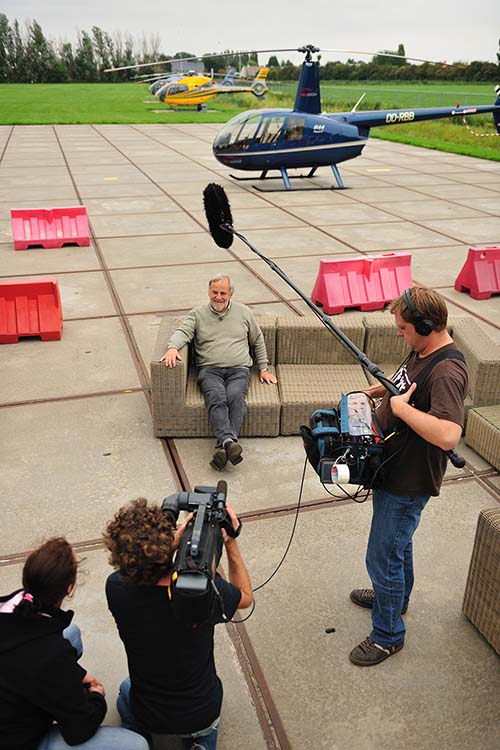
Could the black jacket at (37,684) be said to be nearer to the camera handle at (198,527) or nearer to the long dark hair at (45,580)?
the long dark hair at (45,580)

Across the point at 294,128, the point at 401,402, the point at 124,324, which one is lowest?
the point at 124,324

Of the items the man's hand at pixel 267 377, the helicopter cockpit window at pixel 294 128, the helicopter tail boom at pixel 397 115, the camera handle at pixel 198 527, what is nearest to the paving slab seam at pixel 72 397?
the man's hand at pixel 267 377

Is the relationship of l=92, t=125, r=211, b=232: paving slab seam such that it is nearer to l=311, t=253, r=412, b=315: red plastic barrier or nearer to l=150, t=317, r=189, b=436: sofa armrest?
l=311, t=253, r=412, b=315: red plastic barrier

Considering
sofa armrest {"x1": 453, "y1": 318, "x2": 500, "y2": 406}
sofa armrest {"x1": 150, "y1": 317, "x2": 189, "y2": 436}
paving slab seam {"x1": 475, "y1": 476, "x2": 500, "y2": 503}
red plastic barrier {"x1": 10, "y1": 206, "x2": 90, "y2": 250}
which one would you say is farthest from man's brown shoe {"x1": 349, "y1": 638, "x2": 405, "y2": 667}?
red plastic barrier {"x1": 10, "y1": 206, "x2": 90, "y2": 250}

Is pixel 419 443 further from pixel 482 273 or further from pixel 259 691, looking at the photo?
pixel 482 273

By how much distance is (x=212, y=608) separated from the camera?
236 cm

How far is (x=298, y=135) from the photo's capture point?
16.2 m

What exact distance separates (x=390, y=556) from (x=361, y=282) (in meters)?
6.00

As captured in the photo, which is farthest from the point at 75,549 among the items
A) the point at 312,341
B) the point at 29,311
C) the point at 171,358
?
the point at 29,311

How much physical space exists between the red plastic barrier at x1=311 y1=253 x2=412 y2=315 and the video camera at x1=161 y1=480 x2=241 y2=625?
624 cm

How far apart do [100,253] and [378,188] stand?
9444 millimetres

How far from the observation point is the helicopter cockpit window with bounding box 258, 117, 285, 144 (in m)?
16.0

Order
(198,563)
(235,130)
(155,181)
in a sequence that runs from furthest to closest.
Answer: (155,181) → (235,130) → (198,563)

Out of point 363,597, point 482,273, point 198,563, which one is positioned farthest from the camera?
point 482,273
